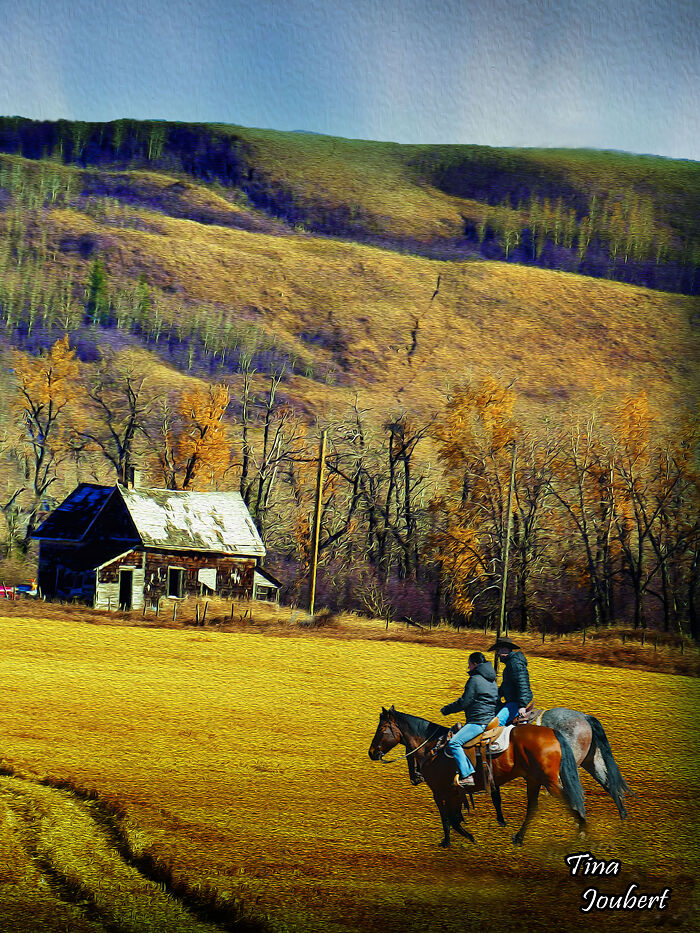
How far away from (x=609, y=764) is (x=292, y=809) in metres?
2.26

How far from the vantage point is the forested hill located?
9.07m

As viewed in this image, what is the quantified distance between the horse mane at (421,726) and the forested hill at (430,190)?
494 centimetres

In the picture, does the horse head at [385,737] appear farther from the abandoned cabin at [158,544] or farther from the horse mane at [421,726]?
the abandoned cabin at [158,544]

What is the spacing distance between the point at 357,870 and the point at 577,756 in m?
1.43

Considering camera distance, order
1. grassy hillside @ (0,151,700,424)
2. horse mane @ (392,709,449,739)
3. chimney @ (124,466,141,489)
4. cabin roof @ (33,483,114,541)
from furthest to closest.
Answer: chimney @ (124,466,141,489)
cabin roof @ (33,483,114,541)
grassy hillside @ (0,151,700,424)
horse mane @ (392,709,449,739)

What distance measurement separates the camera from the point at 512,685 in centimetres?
532

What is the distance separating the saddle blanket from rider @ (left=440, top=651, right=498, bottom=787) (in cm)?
11

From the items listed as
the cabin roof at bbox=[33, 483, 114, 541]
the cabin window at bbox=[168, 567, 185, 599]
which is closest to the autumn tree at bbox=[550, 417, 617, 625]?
the cabin window at bbox=[168, 567, 185, 599]

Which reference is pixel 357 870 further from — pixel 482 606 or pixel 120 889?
pixel 482 606

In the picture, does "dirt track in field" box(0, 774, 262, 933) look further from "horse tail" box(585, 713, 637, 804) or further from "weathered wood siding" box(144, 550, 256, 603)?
"weathered wood siding" box(144, 550, 256, 603)

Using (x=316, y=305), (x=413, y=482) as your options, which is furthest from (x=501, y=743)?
(x=316, y=305)

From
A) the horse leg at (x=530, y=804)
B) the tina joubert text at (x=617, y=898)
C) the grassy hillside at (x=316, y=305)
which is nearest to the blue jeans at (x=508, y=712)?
the horse leg at (x=530, y=804)

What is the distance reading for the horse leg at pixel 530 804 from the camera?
17.5ft

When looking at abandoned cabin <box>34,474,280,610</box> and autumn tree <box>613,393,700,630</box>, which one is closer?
autumn tree <box>613,393,700,630</box>
